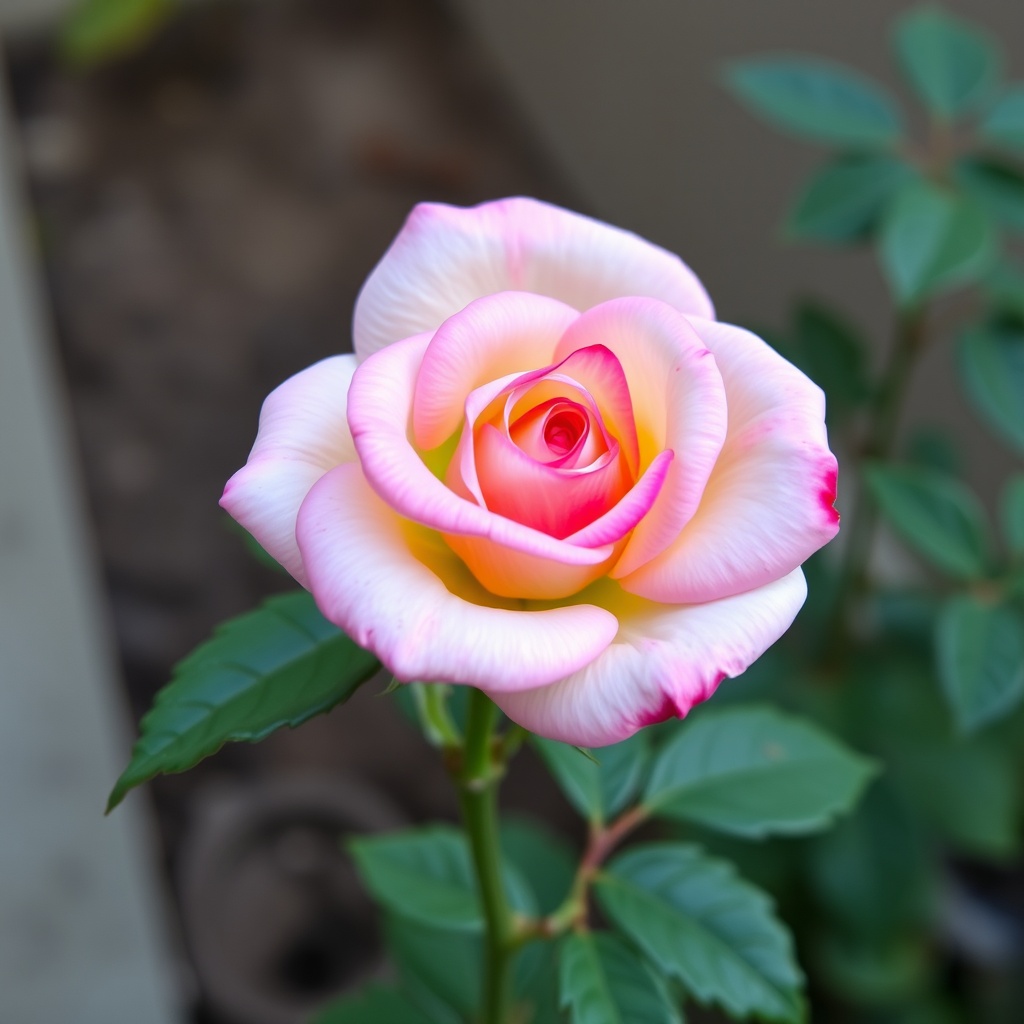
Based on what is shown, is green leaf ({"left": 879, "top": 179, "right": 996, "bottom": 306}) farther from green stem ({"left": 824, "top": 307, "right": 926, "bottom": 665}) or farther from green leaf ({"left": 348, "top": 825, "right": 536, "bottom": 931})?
green leaf ({"left": 348, "top": 825, "right": 536, "bottom": 931})

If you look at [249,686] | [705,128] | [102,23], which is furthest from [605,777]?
[102,23]

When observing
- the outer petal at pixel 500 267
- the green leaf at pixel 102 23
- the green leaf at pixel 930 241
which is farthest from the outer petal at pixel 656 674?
the green leaf at pixel 102 23

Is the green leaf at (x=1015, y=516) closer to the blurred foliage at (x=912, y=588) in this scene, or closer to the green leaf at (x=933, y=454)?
the blurred foliage at (x=912, y=588)

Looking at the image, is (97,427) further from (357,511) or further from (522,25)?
(357,511)

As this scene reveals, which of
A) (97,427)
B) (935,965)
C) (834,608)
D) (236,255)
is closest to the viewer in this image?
(834,608)

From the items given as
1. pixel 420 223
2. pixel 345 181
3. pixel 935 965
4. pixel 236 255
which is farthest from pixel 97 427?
pixel 420 223

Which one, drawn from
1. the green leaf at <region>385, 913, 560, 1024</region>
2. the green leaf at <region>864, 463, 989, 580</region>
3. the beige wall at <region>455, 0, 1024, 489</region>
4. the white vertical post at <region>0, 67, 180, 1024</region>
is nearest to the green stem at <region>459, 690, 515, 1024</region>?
the green leaf at <region>385, 913, 560, 1024</region>

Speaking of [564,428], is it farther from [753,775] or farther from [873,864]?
[873,864]
